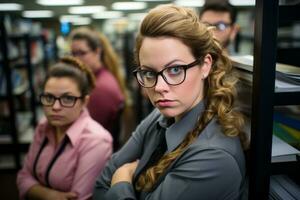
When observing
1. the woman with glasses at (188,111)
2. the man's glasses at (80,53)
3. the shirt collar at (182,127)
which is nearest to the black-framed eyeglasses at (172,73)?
the woman with glasses at (188,111)

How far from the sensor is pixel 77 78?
172 cm

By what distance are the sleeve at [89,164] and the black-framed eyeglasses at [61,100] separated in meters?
0.22

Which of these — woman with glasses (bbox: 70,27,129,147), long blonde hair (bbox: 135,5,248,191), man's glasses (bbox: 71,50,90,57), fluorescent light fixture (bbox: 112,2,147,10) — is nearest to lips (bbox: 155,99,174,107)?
long blonde hair (bbox: 135,5,248,191)

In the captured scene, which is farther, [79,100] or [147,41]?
[79,100]

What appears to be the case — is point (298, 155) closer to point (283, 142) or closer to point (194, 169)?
point (283, 142)

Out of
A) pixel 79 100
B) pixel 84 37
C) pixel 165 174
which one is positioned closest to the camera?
pixel 165 174

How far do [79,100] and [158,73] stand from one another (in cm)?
84

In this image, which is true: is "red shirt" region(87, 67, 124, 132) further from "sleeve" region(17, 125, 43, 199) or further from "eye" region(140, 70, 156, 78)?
"eye" region(140, 70, 156, 78)

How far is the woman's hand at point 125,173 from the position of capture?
115 cm

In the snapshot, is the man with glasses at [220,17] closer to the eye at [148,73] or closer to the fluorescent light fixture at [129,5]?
the eye at [148,73]

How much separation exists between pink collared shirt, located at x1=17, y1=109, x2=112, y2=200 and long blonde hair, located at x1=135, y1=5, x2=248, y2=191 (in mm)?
477

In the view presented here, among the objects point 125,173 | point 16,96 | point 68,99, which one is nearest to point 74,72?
point 68,99

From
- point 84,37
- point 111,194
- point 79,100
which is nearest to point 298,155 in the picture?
point 111,194

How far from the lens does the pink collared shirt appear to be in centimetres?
153
